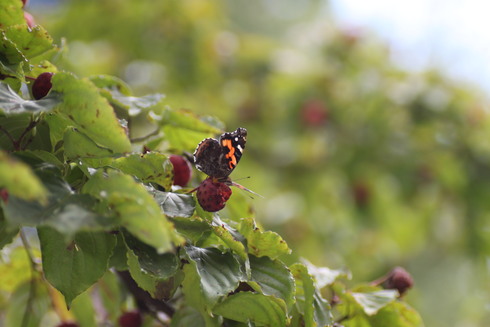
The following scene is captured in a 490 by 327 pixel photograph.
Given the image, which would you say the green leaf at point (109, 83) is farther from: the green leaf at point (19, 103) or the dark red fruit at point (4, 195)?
the dark red fruit at point (4, 195)

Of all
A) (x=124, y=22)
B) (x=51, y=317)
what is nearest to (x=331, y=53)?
(x=124, y=22)

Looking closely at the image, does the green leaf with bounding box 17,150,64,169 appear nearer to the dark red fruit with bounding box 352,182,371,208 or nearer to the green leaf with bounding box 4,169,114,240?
the green leaf with bounding box 4,169,114,240

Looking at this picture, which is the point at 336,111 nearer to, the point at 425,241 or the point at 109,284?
the point at 425,241

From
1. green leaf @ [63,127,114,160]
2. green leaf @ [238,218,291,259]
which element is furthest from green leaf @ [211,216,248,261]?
green leaf @ [63,127,114,160]

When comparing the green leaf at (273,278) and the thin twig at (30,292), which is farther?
the thin twig at (30,292)

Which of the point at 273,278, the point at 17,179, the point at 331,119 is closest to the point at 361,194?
the point at 331,119

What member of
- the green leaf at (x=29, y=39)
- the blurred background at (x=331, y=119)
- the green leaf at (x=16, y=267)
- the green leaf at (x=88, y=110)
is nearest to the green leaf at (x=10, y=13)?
the green leaf at (x=29, y=39)
